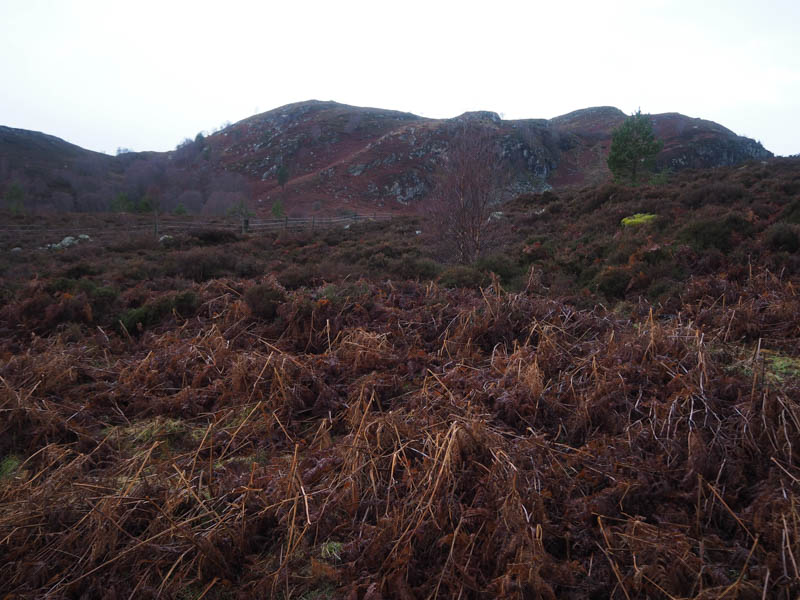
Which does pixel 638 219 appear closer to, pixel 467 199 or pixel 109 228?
pixel 467 199

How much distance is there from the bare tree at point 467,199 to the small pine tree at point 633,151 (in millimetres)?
21184

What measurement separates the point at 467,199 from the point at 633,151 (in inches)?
898

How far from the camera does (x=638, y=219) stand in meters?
13.4

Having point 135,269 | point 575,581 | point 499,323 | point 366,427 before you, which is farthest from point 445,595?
point 135,269

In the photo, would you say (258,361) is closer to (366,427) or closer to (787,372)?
(366,427)

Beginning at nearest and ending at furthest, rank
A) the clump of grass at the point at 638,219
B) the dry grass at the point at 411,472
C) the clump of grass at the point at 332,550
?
1. the dry grass at the point at 411,472
2. the clump of grass at the point at 332,550
3. the clump of grass at the point at 638,219

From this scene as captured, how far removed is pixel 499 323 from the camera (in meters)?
4.16

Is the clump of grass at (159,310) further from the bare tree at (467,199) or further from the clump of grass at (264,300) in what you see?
the bare tree at (467,199)

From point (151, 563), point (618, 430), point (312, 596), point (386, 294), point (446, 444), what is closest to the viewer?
point (312, 596)

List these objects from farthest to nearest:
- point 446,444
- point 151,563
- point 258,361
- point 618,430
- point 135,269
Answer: point 135,269, point 258,361, point 618,430, point 446,444, point 151,563

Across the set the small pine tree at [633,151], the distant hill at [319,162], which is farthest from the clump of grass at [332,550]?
the distant hill at [319,162]

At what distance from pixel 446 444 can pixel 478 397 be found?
69 cm

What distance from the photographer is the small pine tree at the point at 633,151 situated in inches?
1156

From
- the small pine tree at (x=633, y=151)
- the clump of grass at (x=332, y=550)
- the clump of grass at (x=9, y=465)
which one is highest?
the small pine tree at (x=633, y=151)
